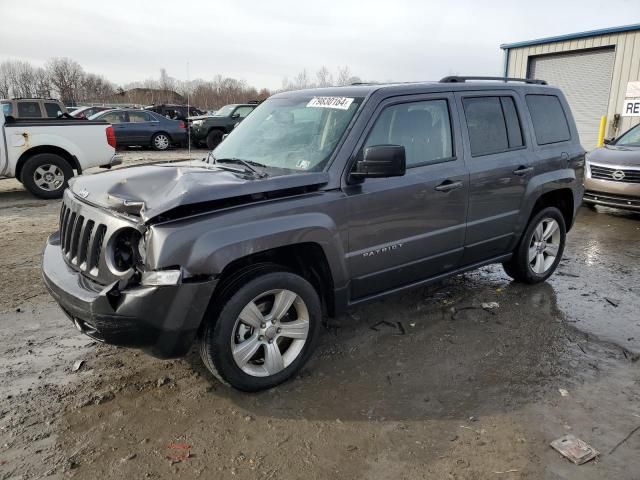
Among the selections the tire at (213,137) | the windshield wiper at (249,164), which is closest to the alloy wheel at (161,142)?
the tire at (213,137)

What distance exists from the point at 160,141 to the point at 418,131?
16390mm

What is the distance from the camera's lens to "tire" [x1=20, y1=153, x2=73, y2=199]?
30.5 ft

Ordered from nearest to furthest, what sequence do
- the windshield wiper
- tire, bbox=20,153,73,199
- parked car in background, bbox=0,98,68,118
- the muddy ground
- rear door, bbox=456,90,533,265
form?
the muddy ground → the windshield wiper → rear door, bbox=456,90,533,265 → tire, bbox=20,153,73,199 → parked car in background, bbox=0,98,68,118

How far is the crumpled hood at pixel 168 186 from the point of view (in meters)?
2.89

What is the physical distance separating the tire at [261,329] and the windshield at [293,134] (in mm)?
859

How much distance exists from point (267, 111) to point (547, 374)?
293 centimetres


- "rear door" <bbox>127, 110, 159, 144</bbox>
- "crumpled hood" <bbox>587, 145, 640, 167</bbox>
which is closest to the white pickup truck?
"rear door" <bbox>127, 110, 159, 144</bbox>

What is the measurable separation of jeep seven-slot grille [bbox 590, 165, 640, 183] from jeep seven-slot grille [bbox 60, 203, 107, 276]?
8156mm

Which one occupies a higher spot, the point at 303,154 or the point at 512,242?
the point at 303,154

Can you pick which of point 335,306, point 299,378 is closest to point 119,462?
point 299,378

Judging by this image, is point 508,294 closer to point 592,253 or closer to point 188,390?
point 592,253

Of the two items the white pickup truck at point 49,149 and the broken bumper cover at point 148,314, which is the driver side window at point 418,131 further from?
the white pickup truck at point 49,149

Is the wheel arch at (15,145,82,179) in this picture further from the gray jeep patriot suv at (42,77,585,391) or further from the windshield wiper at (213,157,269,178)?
the windshield wiper at (213,157,269,178)

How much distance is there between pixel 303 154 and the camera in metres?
3.62
